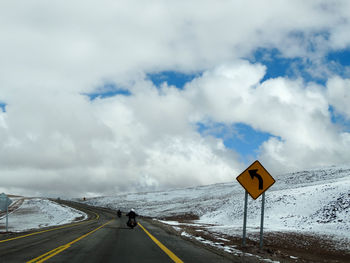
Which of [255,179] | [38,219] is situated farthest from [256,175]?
[38,219]

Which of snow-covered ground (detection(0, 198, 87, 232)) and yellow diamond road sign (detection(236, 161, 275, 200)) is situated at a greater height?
yellow diamond road sign (detection(236, 161, 275, 200))

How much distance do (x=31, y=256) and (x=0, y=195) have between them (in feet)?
72.4

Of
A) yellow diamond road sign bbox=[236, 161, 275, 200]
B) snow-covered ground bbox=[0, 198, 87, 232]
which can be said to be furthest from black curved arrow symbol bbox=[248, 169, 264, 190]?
snow-covered ground bbox=[0, 198, 87, 232]

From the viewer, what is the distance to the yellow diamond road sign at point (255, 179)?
12.0 metres

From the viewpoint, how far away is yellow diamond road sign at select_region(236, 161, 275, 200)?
1205 cm

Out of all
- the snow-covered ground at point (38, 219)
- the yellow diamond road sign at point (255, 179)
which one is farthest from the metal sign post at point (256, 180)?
the snow-covered ground at point (38, 219)

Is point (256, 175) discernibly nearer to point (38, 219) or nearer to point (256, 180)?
point (256, 180)

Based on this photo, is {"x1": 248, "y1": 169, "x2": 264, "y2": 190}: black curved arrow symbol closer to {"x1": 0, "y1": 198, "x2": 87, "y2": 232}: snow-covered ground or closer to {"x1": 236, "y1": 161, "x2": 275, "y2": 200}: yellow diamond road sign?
{"x1": 236, "y1": 161, "x2": 275, "y2": 200}: yellow diamond road sign

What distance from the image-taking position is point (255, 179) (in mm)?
12234

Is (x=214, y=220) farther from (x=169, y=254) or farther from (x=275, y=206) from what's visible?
(x=169, y=254)

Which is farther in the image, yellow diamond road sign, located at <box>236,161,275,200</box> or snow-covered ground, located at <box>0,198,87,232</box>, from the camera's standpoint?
snow-covered ground, located at <box>0,198,87,232</box>

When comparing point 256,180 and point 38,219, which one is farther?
point 38,219

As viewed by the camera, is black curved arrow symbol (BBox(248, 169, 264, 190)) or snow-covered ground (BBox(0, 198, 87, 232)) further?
snow-covered ground (BBox(0, 198, 87, 232))

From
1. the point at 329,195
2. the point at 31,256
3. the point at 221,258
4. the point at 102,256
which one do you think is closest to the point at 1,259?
the point at 31,256
